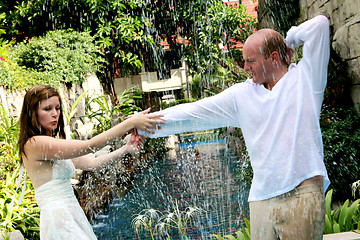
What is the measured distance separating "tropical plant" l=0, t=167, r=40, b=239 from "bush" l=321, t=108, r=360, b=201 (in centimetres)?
407

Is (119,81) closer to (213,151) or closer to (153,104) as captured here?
(153,104)

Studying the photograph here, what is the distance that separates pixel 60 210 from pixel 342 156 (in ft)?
13.6

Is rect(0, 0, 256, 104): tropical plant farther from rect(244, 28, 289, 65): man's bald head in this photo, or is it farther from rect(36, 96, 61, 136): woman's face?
rect(244, 28, 289, 65): man's bald head

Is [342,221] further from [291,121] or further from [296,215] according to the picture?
[291,121]

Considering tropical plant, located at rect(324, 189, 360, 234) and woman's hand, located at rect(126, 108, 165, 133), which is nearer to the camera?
woman's hand, located at rect(126, 108, 165, 133)

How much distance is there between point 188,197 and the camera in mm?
7039

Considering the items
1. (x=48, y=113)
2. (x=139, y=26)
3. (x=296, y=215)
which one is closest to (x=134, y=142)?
(x=48, y=113)

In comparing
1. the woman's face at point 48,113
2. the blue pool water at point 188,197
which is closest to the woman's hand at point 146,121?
the woman's face at point 48,113

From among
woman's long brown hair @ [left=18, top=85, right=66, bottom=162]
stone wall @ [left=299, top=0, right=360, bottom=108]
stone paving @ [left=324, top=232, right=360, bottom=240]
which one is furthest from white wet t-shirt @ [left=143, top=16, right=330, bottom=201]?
stone wall @ [left=299, top=0, right=360, bottom=108]

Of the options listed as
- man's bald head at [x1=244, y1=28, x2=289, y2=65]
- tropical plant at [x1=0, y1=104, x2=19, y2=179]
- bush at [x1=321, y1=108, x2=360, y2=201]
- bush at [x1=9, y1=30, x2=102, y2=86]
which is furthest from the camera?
bush at [x1=9, y1=30, x2=102, y2=86]

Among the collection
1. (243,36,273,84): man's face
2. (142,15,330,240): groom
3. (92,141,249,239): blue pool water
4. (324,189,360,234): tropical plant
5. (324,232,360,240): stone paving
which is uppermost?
(243,36,273,84): man's face

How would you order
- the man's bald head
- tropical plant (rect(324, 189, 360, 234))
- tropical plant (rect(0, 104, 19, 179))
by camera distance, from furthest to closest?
tropical plant (rect(0, 104, 19, 179)), tropical plant (rect(324, 189, 360, 234)), the man's bald head

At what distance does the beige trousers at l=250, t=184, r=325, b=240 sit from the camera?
68.0 inches

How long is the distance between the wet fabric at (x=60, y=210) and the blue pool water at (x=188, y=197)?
286 centimetres
